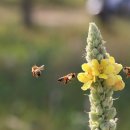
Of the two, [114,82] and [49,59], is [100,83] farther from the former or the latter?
[49,59]

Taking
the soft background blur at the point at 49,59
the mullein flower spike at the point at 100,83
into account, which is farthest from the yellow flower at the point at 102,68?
the soft background blur at the point at 49,59

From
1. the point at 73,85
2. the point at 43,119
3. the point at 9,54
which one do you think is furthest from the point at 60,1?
the point at 43,119

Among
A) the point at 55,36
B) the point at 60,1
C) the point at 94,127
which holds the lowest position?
the point at 94,127

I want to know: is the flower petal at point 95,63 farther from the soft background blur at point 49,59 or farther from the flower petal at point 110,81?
the soft background blur at point 49,59

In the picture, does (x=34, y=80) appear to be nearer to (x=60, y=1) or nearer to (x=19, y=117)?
(x=19, y=117)

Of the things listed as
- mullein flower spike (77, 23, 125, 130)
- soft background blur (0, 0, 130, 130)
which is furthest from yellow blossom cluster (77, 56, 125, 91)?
soft background blur (0, 0, 130, 130)

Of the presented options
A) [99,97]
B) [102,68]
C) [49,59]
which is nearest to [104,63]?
[102,68]

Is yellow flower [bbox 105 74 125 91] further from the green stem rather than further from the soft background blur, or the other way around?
the soft background blur
